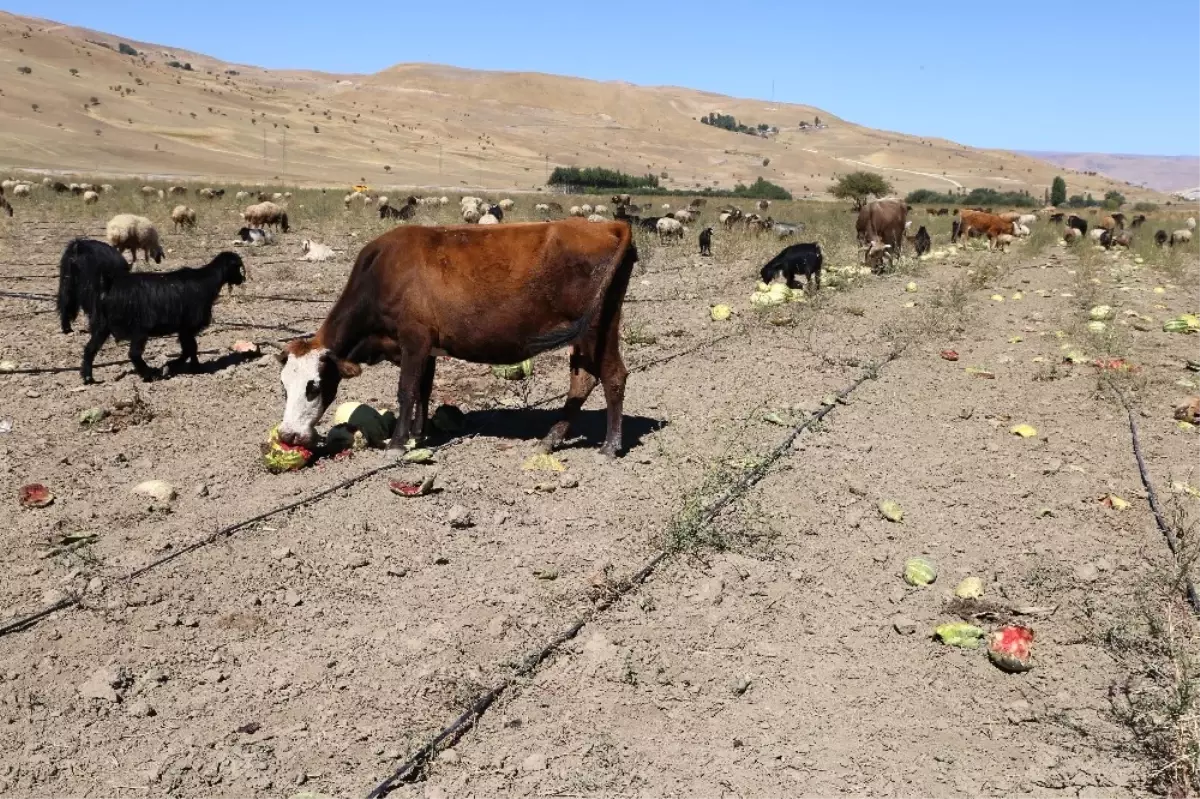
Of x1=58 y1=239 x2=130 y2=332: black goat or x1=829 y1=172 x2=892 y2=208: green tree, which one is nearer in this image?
x1=58 y1=239 x2=130 y2=332: black goat

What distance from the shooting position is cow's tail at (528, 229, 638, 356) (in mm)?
6852

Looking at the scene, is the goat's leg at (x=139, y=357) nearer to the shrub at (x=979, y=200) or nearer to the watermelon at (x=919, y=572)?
the watermelon at (x=919, y=572)

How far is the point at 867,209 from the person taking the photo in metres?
22.2

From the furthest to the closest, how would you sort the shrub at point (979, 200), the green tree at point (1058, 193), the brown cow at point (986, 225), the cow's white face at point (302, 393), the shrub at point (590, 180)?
1. the green tree at point (1058, 193)
2. the shrub at point (979, 200)
3. the shrub at point (590, 180)
4. the brown cow at point (986, 225)
5. the cow's white face at point (302, 393)

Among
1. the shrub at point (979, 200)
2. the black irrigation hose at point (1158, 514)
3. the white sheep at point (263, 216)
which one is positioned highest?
the shrub at point (979, 200)

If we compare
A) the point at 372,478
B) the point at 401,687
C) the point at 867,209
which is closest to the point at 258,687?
the point at 401,687

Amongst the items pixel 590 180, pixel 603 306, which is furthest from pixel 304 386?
pixel 590 180

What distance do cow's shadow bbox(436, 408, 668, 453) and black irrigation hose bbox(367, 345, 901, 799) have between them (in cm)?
126

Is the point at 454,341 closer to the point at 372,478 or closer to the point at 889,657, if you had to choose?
the point at 372,478

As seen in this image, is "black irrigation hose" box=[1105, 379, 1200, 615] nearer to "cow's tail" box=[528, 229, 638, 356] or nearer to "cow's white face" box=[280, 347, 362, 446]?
"cow's tail" box=[528, 229, 638, 356]

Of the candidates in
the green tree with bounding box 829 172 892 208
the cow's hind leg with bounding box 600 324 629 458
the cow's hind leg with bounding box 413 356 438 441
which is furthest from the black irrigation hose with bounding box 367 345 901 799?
the green tree with bounding box 829 172 892 208

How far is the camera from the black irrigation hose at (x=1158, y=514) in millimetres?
4809

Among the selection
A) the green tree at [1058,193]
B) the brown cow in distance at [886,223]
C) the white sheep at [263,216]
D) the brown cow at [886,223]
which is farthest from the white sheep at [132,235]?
the green tree at [1058,193]

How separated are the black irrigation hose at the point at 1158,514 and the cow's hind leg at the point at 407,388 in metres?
5.03
